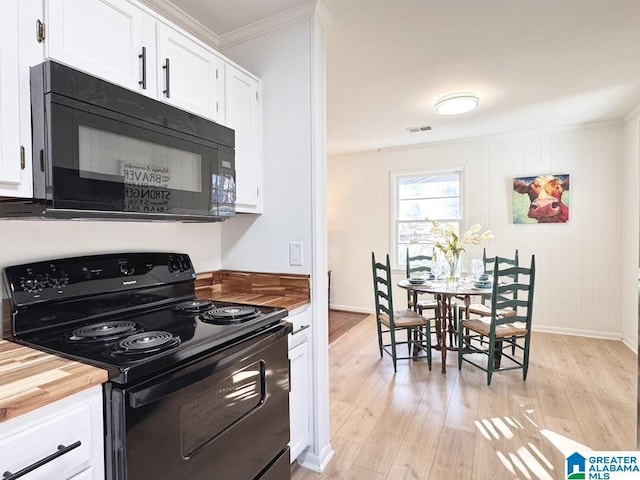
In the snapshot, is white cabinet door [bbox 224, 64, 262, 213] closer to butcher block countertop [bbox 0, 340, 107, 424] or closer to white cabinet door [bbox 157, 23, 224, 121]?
white cabinet door [bbox 157, 23, 224, 121]

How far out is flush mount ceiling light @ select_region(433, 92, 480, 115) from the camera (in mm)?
3055

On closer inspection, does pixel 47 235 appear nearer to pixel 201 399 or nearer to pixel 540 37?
pixel 201 399

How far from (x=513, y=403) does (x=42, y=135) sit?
311 cm

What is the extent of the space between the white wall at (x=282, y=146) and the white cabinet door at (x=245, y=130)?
54mm

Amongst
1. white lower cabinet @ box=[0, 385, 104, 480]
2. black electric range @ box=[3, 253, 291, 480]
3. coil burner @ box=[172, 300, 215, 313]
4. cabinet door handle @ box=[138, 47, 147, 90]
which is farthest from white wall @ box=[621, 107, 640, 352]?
white lower cabinet @ box=[0, 385, 104, 480]

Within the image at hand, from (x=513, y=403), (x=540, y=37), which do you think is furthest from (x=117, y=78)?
(x=513, y=403)

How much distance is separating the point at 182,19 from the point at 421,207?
3814mm

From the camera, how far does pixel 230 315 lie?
1434 millimetres

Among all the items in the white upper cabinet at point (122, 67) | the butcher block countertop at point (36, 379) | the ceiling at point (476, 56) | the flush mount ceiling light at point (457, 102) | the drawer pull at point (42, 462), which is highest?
the ceiling at point (476, 56)

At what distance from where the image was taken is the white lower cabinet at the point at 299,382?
1.72 m

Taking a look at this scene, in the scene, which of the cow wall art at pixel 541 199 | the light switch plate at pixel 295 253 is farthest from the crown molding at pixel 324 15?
the cow wall art at pixel 541 199

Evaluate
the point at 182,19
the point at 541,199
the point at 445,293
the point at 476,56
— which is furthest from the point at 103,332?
the point at 541,199

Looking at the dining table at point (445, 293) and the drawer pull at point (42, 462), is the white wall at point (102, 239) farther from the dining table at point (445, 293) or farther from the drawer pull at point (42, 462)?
the dining table at point (445, 293)

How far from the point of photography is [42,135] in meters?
1.05
